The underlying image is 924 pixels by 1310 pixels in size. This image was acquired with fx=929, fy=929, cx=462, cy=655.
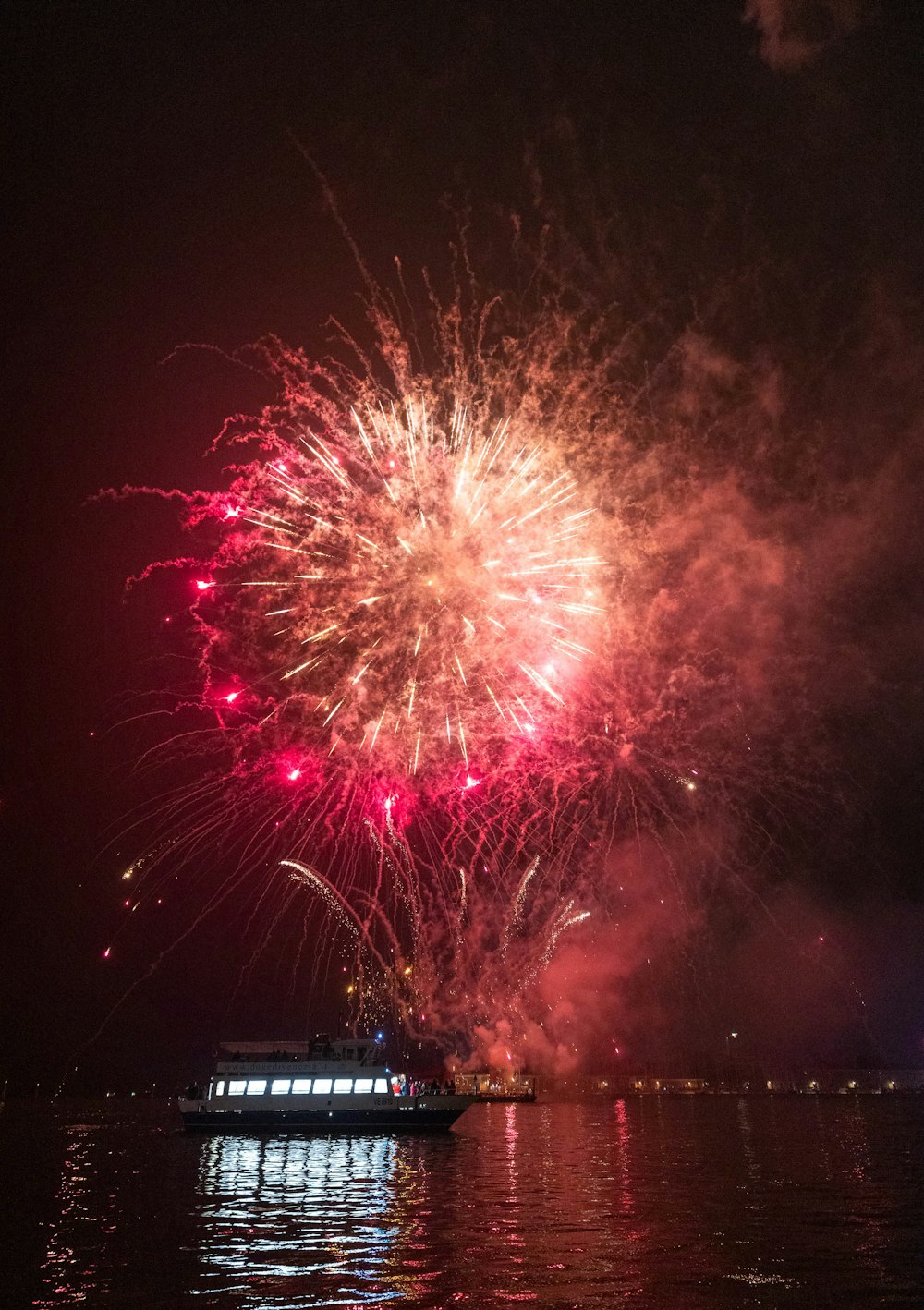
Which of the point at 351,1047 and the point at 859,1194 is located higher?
the point at 351,1047

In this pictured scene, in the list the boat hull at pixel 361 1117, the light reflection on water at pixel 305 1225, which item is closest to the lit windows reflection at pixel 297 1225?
the light reflection on water at pixel 305 1225

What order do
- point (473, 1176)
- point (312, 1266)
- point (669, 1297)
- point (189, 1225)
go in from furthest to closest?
point (473, 1176) < point (189, 1225) < point (312, 1266) < point (669, 1297)

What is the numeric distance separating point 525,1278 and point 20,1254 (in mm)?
12612

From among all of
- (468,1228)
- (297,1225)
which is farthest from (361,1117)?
(468,1228)

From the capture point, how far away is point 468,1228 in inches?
950

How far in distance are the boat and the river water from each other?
44.8ft

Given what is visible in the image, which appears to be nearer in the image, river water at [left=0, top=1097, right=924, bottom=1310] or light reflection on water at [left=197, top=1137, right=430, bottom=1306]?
river water at [left=0, top=1097, right=924, bottom=1310]

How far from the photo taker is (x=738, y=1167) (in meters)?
39.9

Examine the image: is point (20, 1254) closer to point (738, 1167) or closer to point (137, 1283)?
point (137, 1283)

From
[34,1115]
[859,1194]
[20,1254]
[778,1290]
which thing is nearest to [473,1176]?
[859,1194]

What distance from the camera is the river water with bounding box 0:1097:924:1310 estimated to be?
17.5 meters

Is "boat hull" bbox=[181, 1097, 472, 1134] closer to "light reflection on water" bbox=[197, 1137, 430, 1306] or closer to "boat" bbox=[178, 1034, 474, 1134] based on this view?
"boat" bbox=[178, 1034, 474, 1134]

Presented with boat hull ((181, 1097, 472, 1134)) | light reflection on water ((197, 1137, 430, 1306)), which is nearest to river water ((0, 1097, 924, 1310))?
light reflection on water ((197, 1137, 430, 1306))

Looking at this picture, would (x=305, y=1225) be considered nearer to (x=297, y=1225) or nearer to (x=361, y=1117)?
(x=297, y=1225)
